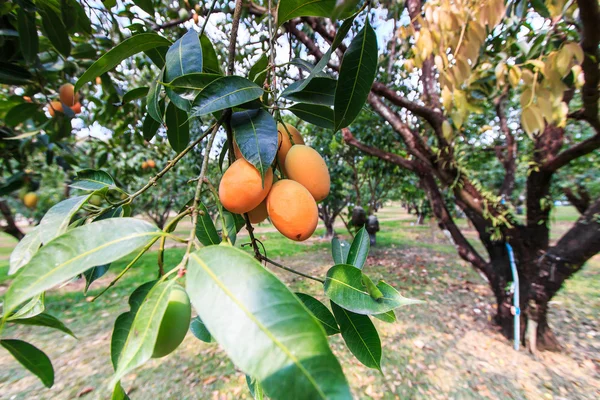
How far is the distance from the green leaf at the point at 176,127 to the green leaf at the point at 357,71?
373mm

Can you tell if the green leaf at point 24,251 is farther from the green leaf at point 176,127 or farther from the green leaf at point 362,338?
the green leaf at point 362,338

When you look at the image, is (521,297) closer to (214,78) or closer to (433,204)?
(433,204)

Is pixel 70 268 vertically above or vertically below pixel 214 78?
below

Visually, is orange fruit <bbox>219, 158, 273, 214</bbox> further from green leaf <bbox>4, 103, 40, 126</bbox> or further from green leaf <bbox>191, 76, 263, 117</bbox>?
green leaf <bbox>4, 103, 40, 126</bbox>

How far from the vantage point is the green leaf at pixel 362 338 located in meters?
0.46

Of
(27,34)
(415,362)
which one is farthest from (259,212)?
(415,362)

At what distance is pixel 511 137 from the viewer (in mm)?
3025

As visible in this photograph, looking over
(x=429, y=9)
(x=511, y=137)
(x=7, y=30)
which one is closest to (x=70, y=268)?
(x=7, y=30)

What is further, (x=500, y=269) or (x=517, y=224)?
(x=500, y=269)

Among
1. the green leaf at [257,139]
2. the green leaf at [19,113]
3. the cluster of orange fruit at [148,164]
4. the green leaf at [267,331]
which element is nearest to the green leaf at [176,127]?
the green leaf at [257,139]

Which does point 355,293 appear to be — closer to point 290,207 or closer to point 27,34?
point 290,207

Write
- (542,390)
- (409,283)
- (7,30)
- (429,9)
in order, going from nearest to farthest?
(7,30) < (429,9) < (542,390) < (409,283)

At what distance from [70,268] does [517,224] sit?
284 cm

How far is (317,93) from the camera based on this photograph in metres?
0.51
